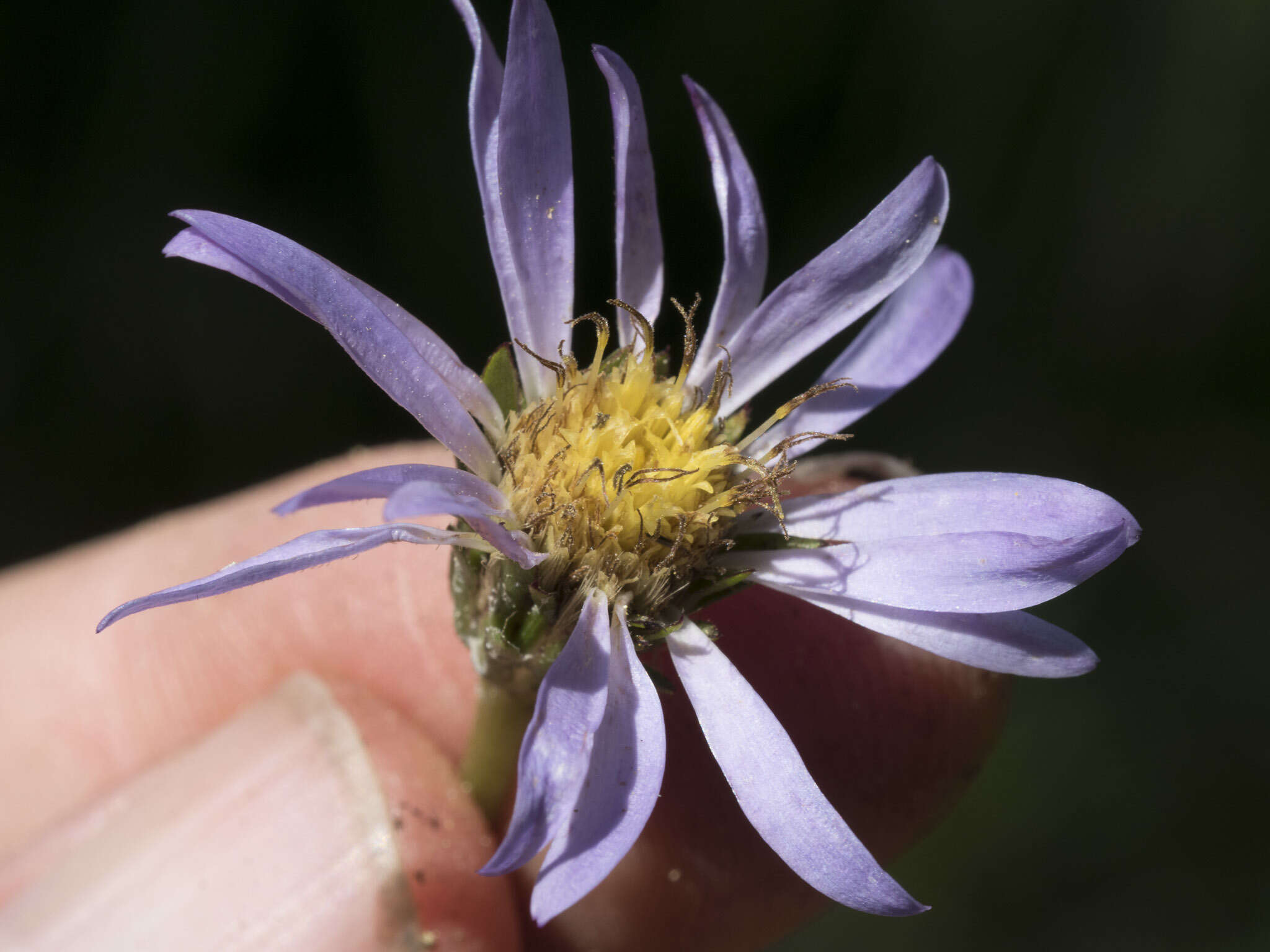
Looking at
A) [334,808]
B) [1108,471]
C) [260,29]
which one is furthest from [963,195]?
[334,808]

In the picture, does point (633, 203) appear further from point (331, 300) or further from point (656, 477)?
point (331, 300)

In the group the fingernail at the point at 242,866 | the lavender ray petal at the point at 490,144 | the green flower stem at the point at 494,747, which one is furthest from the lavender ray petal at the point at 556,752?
the fingernail at the point at 242,866

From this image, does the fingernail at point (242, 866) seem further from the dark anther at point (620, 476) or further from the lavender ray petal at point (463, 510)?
the dark anther at point (620, 476)

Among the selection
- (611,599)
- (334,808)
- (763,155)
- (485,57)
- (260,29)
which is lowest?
(334,808)

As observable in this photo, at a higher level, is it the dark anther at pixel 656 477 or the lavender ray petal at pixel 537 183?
the lavender ray petal at pixel 537 183

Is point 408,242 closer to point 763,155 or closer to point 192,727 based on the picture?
point 763,155

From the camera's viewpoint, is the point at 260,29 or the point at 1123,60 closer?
the point at 260,29

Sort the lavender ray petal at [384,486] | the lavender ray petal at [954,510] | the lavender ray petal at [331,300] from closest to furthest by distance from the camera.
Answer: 1. the lavender ray petal at [384,486]
2. the lavender ray petal at [331,300]
3. the lavender ray petal at [954,510]
